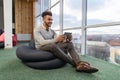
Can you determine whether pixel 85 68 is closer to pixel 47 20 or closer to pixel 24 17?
pixel 47 20

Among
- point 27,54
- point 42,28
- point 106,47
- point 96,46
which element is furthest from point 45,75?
point 96,46

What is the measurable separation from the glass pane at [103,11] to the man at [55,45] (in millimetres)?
994

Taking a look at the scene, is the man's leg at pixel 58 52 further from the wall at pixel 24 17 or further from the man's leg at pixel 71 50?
the wall at pixel 24 17

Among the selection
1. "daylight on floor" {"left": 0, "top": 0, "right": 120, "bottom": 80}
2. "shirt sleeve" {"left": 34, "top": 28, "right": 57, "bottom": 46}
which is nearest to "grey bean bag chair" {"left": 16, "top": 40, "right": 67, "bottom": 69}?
"daylight on floor" {"left": 0, "top": 0, "right": 120, "bottom": 80}

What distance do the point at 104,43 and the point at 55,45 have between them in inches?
50.6

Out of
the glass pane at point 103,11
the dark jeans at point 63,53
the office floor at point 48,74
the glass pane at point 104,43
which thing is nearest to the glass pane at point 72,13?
the glass pane at point 103,11

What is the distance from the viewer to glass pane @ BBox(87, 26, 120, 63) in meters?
3.10

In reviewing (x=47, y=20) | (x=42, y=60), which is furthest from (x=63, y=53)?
(x=47, y=20)

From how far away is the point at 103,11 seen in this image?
3.46 meters

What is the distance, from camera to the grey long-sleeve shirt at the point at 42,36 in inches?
109

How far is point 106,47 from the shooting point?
134 inches

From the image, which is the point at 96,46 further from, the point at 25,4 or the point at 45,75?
the point at 25,4

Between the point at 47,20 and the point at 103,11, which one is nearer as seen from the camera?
the point at 47,20

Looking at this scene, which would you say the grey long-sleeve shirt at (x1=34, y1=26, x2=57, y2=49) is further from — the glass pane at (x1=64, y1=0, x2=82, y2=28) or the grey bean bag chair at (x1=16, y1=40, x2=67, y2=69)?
the glass pane at (x1=64, y1=0, x2=82, y2=28)
